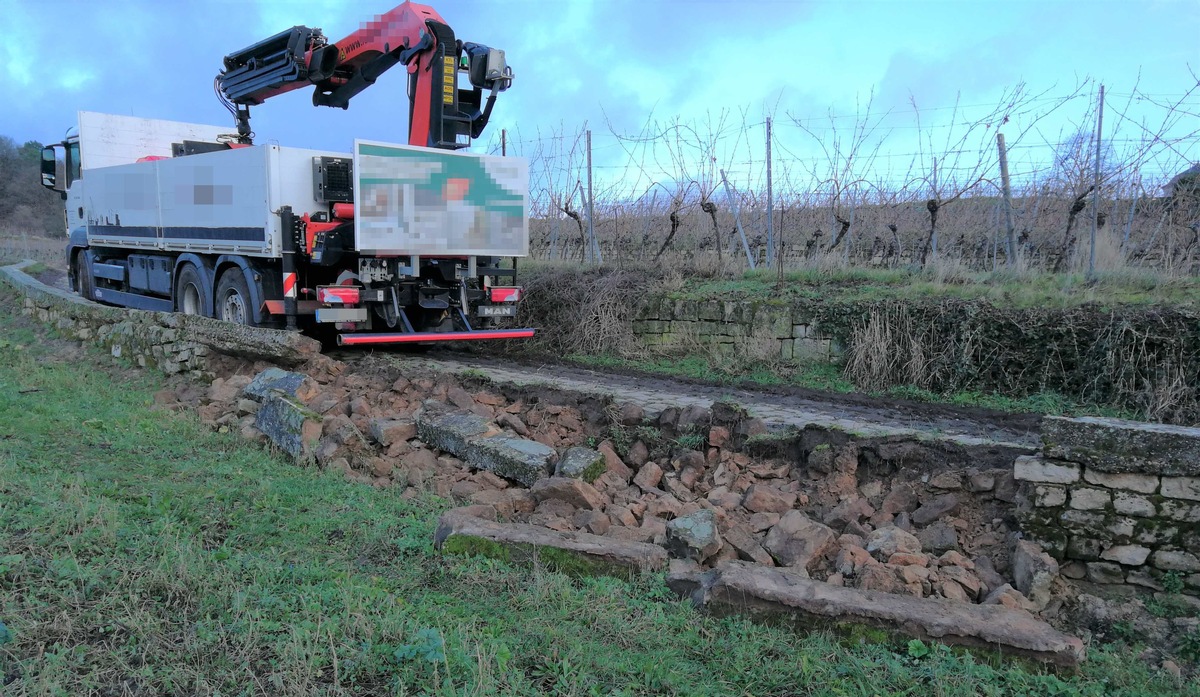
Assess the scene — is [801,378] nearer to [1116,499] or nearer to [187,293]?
[1116,499]

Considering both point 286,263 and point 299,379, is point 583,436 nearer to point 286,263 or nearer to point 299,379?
point 299,379

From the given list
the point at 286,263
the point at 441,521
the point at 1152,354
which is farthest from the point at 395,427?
the point at 1152,354

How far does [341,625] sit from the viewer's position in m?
2.98

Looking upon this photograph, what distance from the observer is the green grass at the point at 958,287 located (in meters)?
7.49

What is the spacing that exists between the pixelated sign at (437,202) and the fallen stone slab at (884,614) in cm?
593

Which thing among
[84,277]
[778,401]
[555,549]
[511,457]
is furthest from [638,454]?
[84,277]

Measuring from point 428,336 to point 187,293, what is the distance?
4.14m

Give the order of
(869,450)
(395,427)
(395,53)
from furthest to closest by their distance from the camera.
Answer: (395,53), (395,427), (869,450)

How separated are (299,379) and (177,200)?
4524 millimetres

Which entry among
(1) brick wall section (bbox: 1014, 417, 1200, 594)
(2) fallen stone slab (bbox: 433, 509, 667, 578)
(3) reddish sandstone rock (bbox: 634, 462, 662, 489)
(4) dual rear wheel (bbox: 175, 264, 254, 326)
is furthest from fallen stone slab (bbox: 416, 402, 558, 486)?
(4) dual rear wheel (bbox: 175, 264, 254, 326)

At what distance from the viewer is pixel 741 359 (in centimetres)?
882

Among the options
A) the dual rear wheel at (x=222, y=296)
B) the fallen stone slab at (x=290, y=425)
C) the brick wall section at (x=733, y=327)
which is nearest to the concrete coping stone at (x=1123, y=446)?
the brick wall section at (x=733, y=327)

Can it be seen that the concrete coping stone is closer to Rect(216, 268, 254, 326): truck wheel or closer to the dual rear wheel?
the dual rear wheel

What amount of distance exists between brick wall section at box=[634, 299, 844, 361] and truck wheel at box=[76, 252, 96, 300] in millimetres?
10513
